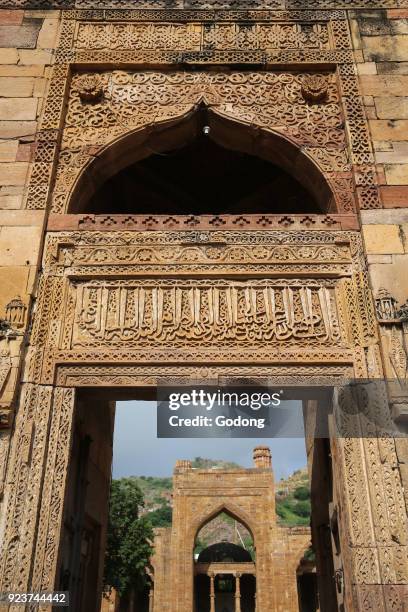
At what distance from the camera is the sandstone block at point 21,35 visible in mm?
6312

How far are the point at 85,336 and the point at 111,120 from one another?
8.47ft

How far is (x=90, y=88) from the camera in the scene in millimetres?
6137

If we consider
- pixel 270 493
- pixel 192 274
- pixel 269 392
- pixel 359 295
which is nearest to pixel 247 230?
pixel 192 274

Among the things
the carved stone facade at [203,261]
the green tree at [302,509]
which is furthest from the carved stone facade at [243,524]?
the green tree at [302,509]

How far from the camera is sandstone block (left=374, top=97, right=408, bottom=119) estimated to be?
19.1ft

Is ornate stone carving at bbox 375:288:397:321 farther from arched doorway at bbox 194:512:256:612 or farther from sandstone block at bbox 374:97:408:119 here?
arched doorway at bbox 194:512:256:612

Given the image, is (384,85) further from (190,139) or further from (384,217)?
(190,139)

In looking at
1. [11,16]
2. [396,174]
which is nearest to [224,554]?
[396,174]

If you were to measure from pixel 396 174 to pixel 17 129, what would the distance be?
397cm

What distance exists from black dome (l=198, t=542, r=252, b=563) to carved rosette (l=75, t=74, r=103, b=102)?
23.7 meters

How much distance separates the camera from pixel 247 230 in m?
5.36

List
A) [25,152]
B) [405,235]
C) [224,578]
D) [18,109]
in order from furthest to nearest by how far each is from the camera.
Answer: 1. [224,578]
2. [18,109]
3. [25,152]
4. [405,235]

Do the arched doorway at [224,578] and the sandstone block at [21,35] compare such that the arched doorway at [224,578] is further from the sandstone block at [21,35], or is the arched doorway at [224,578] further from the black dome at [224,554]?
the sandstone block at [21,35]

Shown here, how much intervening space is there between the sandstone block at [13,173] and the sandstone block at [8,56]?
1.45 m
